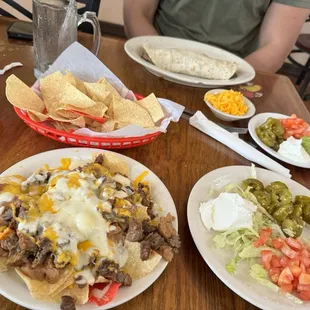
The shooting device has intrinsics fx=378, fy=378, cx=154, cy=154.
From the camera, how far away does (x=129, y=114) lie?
Answer: 3.53ft

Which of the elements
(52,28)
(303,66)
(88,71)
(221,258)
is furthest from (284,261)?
(303,66)

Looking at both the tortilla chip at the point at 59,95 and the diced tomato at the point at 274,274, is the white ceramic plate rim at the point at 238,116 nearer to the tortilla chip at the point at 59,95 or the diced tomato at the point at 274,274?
the tortilla chip at the point at 59,95

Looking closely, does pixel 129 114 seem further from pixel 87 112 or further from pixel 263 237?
pixel 263 237

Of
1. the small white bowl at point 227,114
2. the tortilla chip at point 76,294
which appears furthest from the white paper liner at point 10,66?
the tortilla chip at point 76,294

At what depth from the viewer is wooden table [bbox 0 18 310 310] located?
2.44ft

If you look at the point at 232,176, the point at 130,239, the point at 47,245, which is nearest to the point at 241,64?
the point at 232,176

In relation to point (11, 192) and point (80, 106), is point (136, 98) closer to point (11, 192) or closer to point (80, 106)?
point (80, 106)

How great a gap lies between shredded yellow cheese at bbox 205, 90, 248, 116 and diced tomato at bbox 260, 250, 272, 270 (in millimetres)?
608

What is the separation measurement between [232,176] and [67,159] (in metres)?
0.46

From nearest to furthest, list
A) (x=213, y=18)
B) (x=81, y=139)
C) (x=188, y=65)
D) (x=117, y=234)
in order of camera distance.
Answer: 1. (x=117, y=234)
2. (x=81, y=139)
3. (x=188, y=65)
4. (x=213, y=18)

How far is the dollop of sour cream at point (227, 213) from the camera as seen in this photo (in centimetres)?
85

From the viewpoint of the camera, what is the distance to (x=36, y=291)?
1.98 ft

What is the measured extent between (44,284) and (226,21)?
5.78 ft

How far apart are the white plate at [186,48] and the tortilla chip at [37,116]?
0.55 metres
